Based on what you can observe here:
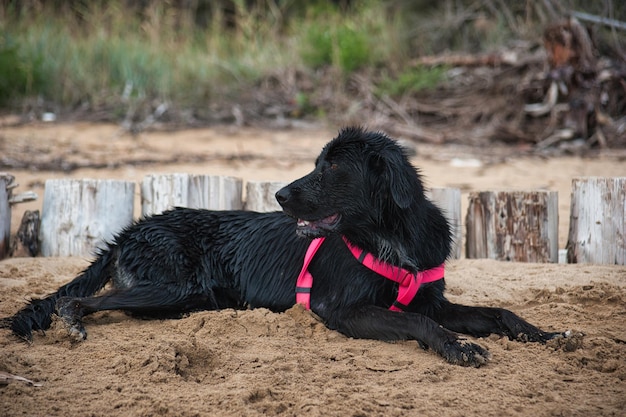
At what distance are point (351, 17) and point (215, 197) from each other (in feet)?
27.8

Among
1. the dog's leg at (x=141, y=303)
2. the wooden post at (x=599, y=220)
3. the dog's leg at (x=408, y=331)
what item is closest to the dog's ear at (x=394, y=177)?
the dog's leg at (x=408, y=331)

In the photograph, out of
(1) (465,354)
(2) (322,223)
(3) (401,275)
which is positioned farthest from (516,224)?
(1) (465,354)

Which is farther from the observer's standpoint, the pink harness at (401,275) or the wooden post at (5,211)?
the wooden post at (5,211)

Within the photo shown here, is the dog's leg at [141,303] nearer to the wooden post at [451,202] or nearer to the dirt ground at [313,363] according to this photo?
the dirt ground at [313,363]

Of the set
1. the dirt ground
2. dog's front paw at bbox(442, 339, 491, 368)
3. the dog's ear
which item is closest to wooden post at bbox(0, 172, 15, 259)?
the dirt ground

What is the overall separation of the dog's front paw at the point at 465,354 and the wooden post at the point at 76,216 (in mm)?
3170

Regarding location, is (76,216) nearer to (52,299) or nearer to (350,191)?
(52,299)

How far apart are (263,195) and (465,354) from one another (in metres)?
2.68

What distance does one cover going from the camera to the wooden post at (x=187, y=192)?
17.6 feet

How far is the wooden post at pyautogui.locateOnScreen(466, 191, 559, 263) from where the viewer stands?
5.00m

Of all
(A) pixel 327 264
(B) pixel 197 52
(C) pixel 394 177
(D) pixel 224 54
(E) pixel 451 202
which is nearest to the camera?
(C) pixel 394 177

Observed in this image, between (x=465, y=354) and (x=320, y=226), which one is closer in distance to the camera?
(x=465, y=354)

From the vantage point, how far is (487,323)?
3643 millimetres

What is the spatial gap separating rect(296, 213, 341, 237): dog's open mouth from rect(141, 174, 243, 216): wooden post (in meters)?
1.78
